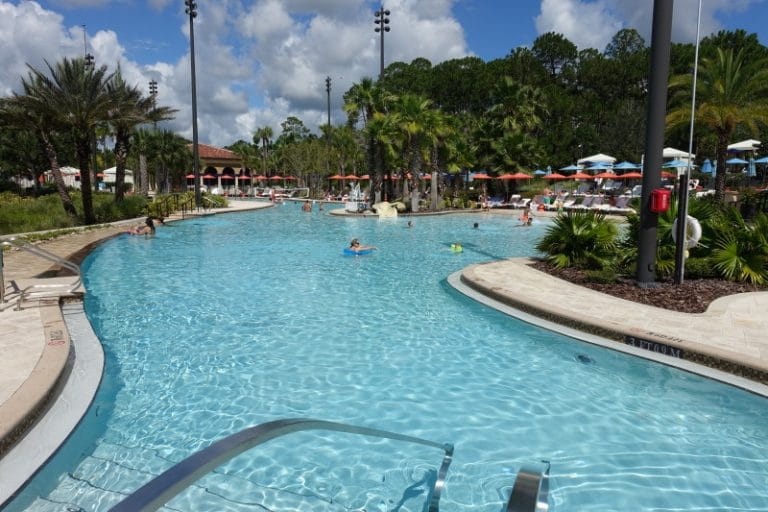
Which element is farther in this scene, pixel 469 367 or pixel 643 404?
pixel 469 367

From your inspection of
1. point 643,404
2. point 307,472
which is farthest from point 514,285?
point 307,472

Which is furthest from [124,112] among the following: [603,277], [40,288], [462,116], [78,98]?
[462,116]

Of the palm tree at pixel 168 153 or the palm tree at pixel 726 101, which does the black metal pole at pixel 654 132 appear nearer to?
the palm tree at pixel 726 101

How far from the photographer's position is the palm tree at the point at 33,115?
853 inches

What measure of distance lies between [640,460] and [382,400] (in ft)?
8.42

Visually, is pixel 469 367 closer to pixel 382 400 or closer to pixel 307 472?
pixel 382 400

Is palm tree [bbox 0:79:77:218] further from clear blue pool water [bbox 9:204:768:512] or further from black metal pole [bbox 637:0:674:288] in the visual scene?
black metal pole [bbox 637:0:674:288]

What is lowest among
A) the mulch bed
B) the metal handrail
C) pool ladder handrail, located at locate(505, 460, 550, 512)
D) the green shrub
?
the mulch bed

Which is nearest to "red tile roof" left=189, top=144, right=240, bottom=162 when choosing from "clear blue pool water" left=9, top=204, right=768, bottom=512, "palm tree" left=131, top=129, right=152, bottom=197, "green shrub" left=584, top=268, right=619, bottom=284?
"palm tree" left=131, top=129, right=152, bottom=197

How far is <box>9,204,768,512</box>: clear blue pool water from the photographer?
4.12 meters

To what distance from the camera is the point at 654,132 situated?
29.8ft

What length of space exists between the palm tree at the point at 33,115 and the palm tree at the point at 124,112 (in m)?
2.62

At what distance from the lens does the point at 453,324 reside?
28.3ft

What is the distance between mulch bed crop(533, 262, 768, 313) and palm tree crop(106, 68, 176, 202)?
891 inches
